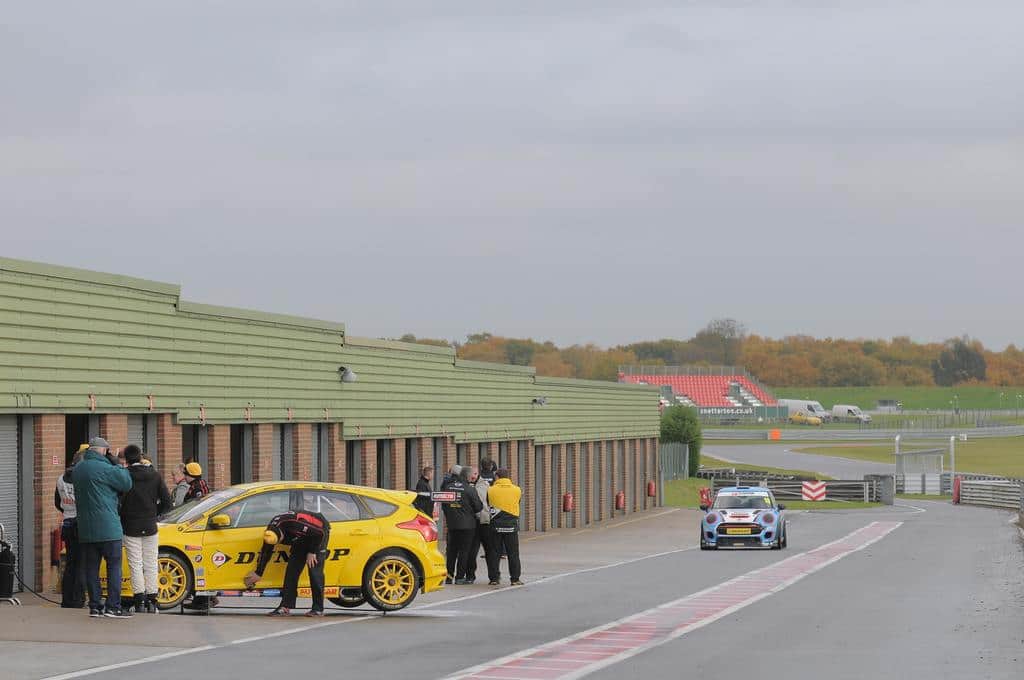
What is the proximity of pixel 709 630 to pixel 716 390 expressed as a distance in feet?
522

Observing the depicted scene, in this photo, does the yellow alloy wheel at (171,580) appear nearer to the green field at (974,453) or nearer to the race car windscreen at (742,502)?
the race car windscreen at (742,502)

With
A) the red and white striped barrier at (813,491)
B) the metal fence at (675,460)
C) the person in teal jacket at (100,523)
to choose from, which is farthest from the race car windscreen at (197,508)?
the metal fence at (675,460)

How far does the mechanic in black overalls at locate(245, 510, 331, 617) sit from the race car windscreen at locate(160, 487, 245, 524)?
758mm

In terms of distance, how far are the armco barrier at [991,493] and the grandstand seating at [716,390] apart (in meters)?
94.7

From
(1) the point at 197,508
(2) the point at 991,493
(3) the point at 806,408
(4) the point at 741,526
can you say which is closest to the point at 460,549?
(1) the point at 197,508

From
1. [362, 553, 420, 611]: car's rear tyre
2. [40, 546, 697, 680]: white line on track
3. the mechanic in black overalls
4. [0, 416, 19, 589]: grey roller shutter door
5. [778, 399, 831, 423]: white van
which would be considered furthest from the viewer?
[778, 399, 831, 423]: white van

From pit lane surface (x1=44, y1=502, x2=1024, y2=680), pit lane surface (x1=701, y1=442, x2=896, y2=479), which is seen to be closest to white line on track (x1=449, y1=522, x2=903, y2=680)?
pit lane surface (x1=44, y1=502, x2=1024, y2=680)

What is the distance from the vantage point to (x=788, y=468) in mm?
95562

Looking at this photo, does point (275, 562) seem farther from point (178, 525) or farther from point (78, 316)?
point (78, 316)

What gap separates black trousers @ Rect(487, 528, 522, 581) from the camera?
77.5 feet

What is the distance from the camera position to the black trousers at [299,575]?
1792 centimetres

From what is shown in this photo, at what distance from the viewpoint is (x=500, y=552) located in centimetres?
2406

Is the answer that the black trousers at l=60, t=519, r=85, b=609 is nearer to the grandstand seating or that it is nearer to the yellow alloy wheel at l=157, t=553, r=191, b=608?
the yellow alloy wheel at l=157, t=553, r=191, b=608

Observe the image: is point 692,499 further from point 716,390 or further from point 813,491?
point 716,390
